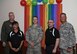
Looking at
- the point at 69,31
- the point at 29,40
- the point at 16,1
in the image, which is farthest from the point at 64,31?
the point at 16,1

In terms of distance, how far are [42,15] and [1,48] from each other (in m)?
1.61

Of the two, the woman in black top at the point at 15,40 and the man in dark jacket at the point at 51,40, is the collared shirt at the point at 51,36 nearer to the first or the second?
the man in dark jacket at the point at 51,40

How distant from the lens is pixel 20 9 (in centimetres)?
622

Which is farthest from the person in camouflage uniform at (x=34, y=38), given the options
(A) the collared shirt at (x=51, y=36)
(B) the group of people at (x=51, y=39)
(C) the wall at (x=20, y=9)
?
(C) the wall at (x=20, y=9)

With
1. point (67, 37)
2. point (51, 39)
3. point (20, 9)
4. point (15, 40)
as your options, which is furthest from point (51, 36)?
point (20, 9)

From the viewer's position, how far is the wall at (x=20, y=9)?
5848mm

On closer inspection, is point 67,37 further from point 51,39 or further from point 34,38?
point 34,38

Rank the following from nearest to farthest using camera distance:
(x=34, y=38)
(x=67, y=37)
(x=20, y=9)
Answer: (x=67, y=37)
(x=34, y=38)
(x=20, y=9)

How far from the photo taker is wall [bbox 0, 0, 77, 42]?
19.2 ft

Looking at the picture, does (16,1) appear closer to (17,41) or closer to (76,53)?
(17,41)

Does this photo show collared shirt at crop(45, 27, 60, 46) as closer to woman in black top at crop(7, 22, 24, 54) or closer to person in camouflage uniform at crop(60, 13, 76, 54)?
person in camouflage uniform at crop(60, 13, 76, 54)

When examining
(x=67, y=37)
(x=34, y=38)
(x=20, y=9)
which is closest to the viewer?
(x=67, y=37)

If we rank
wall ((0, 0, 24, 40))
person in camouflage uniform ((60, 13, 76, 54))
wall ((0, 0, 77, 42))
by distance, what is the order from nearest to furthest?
1. person in camouflage uniform ((60, 13, 76, 54))
2. wall ((0, 0, 77, 42))
3. wall ((0, 0, 24, 40))

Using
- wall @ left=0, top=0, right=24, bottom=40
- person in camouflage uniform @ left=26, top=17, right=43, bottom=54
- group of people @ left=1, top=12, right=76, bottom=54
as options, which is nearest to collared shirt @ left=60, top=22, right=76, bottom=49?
group of people @ left=1, top=12, right=76, bottom=54
